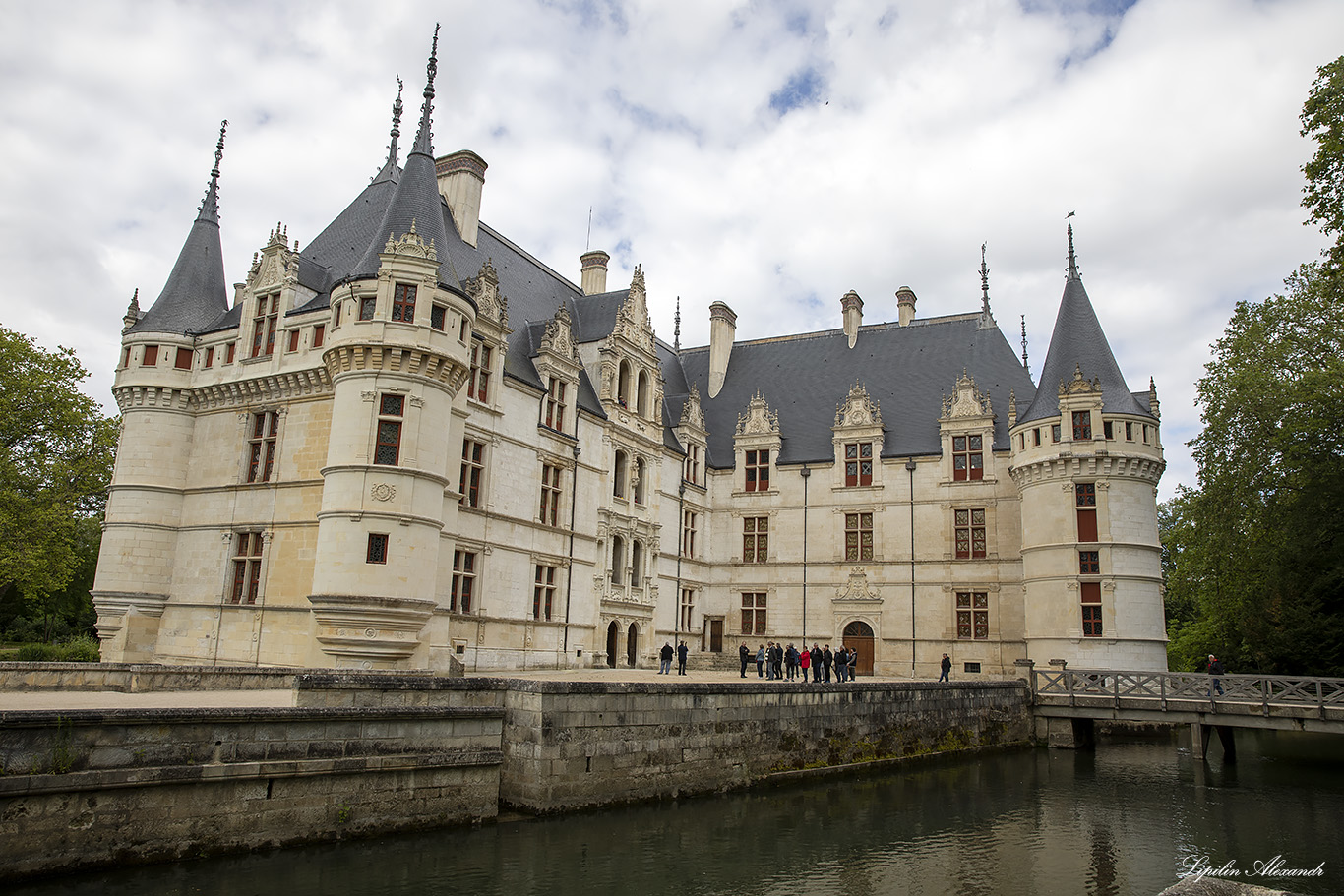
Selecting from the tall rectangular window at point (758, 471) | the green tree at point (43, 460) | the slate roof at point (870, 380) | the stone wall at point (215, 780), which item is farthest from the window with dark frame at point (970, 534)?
the green tree at point (43, 460)

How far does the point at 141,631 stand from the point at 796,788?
16.3 meters

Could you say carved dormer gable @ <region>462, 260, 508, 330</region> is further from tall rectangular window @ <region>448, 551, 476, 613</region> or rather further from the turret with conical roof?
the turret with conical roof

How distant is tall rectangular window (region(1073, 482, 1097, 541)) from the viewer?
95.8ft

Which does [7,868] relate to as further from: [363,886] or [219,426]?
[219,426]

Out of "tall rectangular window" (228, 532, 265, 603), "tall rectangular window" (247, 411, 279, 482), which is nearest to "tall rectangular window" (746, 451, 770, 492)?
"tall rectangular window" (247, 411, 279, 482)

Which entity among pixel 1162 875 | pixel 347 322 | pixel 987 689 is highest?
pixel 347 322

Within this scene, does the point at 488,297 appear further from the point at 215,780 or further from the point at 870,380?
the point at 870,380

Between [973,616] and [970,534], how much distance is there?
2.93 metres

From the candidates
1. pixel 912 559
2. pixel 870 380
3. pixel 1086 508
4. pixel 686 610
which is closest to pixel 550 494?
pixel 686 610

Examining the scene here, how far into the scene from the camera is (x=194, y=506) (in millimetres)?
23172

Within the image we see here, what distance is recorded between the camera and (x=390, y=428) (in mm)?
19797

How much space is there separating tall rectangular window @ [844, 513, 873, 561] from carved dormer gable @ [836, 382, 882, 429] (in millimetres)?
3594

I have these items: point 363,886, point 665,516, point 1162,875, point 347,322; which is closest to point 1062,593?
point 665,516

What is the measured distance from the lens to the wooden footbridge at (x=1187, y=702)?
2111 centimetres
